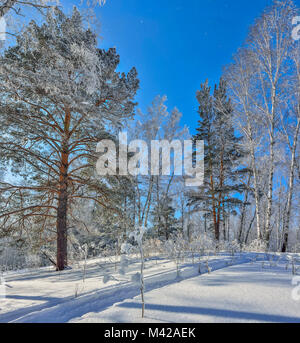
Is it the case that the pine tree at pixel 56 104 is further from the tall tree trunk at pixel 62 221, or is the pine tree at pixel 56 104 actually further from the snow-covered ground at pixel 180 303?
the snow-covered ground at pixel 180 303

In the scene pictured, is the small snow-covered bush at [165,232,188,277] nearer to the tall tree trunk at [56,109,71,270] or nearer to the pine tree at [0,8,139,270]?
the pine tree at [0,8,139,270]

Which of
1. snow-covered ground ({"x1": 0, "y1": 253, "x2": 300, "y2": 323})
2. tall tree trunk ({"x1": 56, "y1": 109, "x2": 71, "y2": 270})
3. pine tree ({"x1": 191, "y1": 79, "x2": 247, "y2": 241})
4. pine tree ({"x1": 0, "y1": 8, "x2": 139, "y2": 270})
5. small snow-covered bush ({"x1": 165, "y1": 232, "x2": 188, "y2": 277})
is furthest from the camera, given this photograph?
pine tree ({"x1": 191, "y1": 79, "x2": 247, "y2": 241})

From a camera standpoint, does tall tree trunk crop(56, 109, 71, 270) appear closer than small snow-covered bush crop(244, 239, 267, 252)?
Yes

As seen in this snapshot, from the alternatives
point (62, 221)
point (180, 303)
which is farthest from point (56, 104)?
point (180, 303)

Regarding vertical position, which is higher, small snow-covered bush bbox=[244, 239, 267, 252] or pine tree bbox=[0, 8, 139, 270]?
pine tree bbox=[0, 8, 139, 270]

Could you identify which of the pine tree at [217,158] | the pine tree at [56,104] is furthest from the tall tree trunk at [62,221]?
the pine tree at [217,158]

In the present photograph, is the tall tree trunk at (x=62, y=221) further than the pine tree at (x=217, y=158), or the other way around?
the pine tree at (x=217, y=158)

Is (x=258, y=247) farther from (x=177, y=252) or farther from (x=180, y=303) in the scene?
(x=180, y=303)

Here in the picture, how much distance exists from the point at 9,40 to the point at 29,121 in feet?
7.09

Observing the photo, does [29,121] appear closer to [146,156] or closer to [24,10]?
[24,10]

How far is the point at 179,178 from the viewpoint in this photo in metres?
13.1

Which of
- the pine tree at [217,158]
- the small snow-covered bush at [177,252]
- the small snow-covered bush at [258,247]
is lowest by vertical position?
the small snow-covered bush at [258,247]

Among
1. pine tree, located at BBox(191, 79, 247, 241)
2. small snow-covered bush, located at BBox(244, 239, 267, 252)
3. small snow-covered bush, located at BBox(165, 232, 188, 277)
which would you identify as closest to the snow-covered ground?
small snow-covered bush, located at BBox(165, 232, 188, 277)

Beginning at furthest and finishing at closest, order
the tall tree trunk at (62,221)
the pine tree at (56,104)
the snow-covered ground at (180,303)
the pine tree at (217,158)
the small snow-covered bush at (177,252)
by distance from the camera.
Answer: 1. the pine tree at (217,158)
2. the tall tree trunk at (62,221)
3. the pine tree at (56,104)
4. the small snow-covered bush at (177,252)
5. the snow-covered ground at (180,303)
